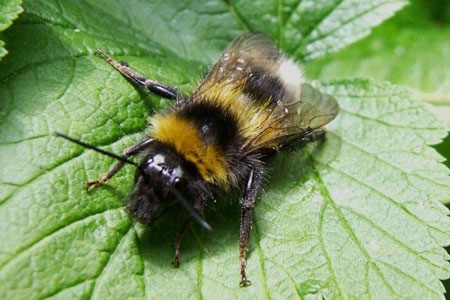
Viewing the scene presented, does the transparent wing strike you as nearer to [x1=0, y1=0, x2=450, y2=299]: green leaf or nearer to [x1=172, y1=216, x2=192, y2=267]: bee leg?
[x1=0, y1=0, x2=450, y2=299]: green leaf

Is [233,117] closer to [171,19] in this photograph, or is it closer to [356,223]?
[356,223]

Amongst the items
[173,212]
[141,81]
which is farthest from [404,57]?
[173,212]

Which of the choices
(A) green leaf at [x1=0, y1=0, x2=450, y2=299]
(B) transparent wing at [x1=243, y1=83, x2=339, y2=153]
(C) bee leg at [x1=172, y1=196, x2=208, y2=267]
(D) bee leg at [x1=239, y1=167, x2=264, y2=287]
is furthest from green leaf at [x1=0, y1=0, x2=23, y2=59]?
(D) bee leg at [x1=239, y1=167, x2=264, y2=287]

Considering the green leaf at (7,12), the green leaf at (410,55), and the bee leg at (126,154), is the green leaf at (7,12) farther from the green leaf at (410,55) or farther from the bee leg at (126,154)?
the green leaf at (410,55)

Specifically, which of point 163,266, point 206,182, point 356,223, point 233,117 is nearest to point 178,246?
point 163,266

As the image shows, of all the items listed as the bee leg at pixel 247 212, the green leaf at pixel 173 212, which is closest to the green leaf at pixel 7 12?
the green leaf at pixel 173 212

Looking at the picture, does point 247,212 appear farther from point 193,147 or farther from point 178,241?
point 193,147

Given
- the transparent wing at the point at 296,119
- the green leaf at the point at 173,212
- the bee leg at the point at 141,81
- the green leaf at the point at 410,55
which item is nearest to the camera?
the green leaf at the point at 173,212
